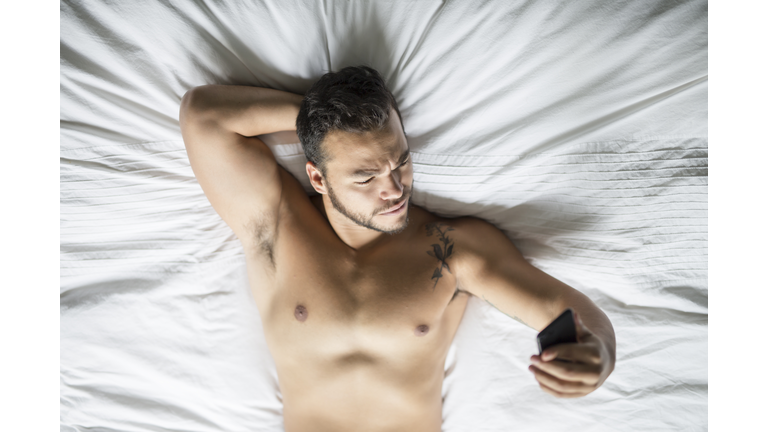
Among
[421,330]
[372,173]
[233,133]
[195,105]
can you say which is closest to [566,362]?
[421,330]

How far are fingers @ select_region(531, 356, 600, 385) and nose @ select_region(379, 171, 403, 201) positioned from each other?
527 mm

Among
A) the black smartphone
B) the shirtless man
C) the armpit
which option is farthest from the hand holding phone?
the armpit

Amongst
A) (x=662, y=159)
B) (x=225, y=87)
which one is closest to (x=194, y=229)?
(x=225, y=87)

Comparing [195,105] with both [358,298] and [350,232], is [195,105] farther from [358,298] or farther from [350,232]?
[358,298]

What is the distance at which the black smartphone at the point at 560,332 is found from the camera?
0.78 metres

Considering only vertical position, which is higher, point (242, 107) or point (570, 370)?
point (242, 107)

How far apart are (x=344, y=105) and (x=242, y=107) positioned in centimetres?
33

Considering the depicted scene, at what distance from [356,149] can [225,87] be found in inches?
18.2

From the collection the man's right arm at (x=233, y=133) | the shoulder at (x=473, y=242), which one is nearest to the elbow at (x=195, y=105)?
the man's right arm at (x=233, y=133)

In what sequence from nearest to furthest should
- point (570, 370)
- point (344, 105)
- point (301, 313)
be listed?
Answer: point (570, 370), point (344, 105), point (301, 313)

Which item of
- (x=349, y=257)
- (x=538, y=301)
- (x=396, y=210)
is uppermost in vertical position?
(x=396, y=210)

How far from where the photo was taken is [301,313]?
4.20 ft

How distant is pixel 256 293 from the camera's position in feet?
4.52

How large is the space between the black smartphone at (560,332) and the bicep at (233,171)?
0.87 m
